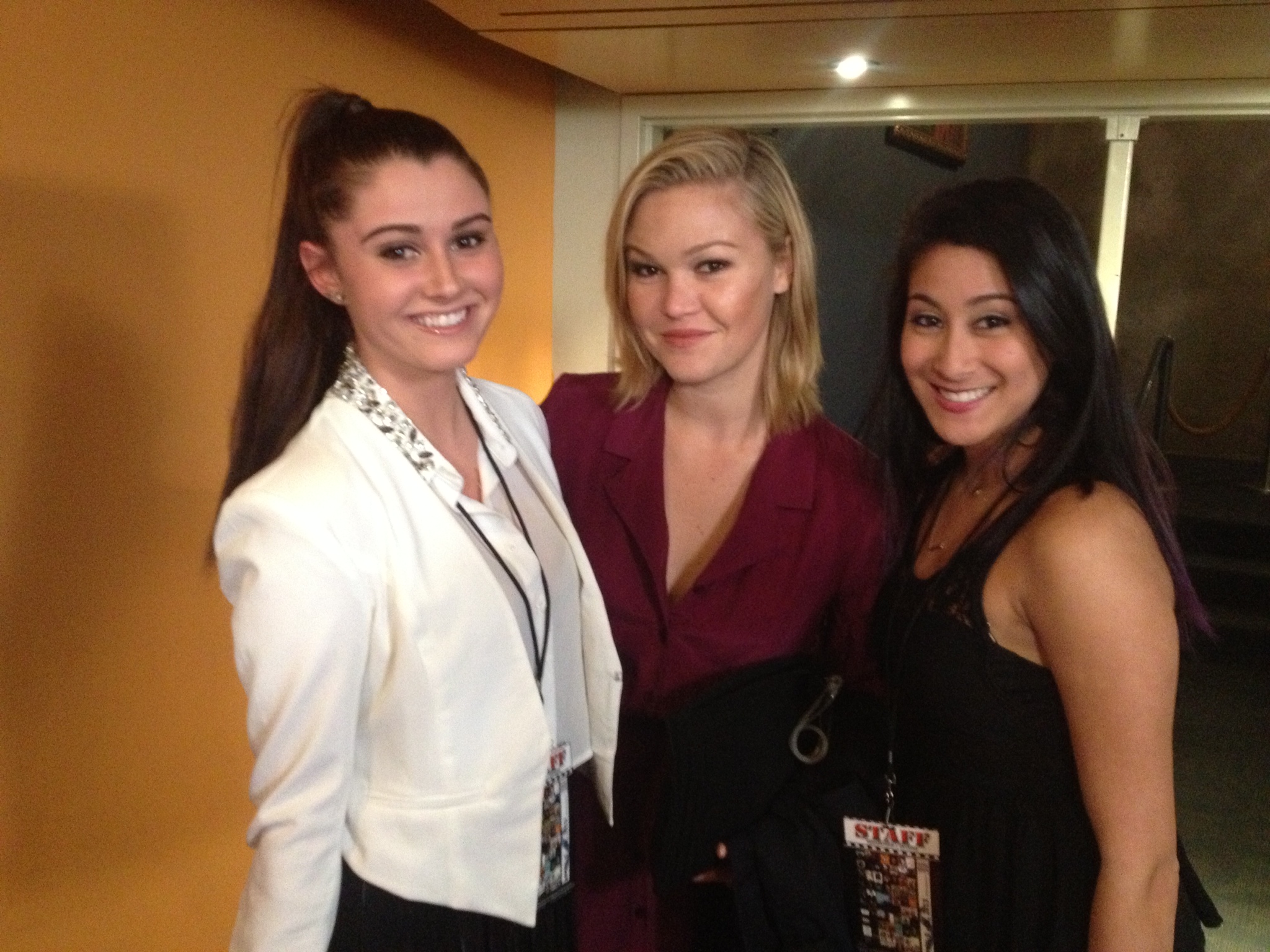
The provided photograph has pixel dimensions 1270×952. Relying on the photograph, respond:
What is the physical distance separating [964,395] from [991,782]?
542 mm

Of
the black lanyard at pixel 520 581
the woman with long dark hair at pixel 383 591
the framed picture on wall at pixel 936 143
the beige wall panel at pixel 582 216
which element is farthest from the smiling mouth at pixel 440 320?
the framed picture on wall at pixel 936 143

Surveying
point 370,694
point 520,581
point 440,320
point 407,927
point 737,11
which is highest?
point 737,11

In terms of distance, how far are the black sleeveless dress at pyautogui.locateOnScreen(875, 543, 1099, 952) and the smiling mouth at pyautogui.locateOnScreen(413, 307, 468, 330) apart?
2.52 feet

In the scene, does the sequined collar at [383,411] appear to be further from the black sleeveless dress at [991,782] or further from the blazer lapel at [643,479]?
the black sleeveless dress at [991,782]

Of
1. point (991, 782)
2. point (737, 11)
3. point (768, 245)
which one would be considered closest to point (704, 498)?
point (768, 245)

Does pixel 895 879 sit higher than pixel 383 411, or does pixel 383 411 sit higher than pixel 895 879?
pixel 383 411

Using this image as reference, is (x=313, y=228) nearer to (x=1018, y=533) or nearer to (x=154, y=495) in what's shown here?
(x=154, y=495)

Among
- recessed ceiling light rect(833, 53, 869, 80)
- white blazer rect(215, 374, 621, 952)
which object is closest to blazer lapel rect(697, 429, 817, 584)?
white blazer rect(215, 374, 621, 952)

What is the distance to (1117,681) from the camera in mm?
1160

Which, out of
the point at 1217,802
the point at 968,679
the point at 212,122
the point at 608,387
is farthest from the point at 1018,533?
the point at 1217,802

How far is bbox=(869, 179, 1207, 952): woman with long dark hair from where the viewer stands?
3.88 feet

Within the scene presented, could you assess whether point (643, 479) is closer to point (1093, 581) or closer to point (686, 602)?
point (686, 602)

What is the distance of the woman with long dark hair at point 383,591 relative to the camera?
113 centimetres

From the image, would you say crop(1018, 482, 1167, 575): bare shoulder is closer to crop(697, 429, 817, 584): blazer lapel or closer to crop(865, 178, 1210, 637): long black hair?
crop(865, 178, 1210, 637): long black hair
